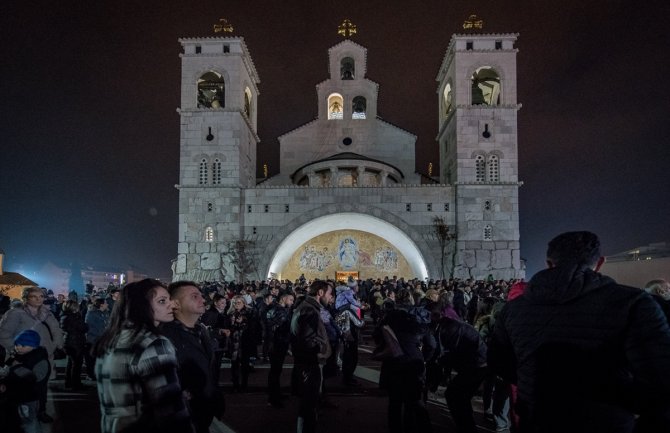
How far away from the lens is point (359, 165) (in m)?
37.1

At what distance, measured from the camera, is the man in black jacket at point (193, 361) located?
163 inches

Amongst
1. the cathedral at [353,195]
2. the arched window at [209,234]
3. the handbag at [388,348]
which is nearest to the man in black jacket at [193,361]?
the handbag at [388,348]

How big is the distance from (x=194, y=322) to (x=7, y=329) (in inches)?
188

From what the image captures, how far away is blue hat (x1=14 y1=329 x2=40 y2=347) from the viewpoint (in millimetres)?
5496

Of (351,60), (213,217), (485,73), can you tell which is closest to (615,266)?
(485,73)

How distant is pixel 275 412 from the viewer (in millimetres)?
7957

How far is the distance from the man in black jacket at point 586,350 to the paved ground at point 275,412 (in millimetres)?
4558

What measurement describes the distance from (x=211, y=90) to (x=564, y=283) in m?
39.3

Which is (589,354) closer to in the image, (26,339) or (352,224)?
(26,339)

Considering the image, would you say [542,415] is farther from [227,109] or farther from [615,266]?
[227,109]

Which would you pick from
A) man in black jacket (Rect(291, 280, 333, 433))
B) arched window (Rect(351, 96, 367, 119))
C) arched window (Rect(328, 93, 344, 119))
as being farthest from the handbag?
arched window (Rect(351, 96, 367, 119))

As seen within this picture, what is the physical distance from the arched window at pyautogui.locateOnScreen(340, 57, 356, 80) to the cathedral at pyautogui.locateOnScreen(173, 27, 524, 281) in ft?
29.7

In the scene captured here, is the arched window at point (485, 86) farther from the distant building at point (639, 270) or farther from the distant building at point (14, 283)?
the distant building at point (14, 283)

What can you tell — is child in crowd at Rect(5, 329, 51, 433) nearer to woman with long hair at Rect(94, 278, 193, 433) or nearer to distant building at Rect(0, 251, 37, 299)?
woman with long hair at Rect(94, 278, 193, 433)
